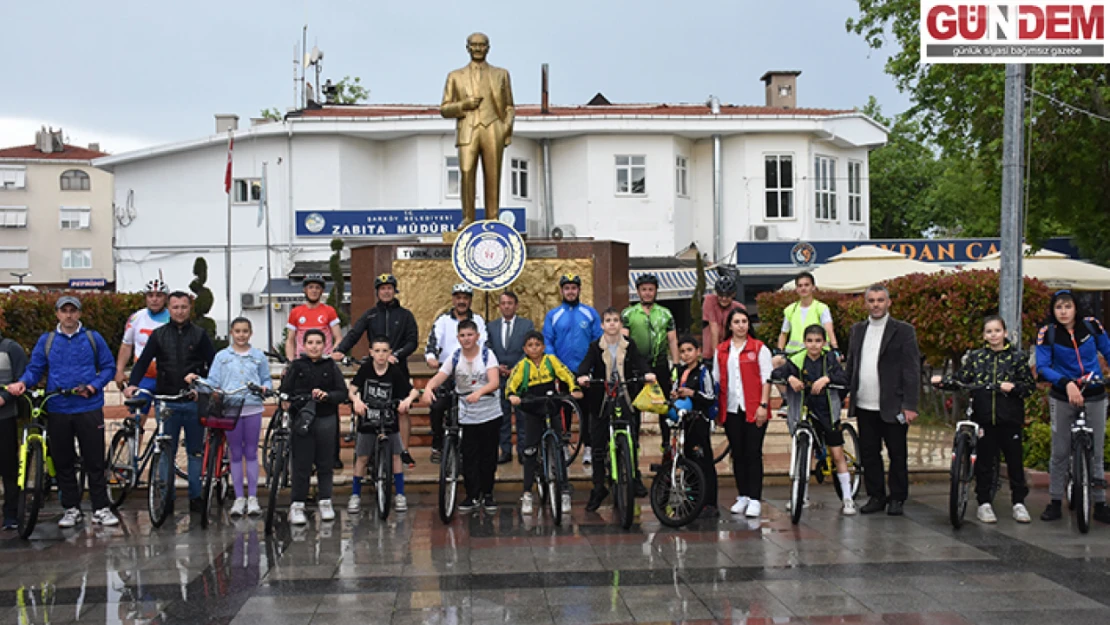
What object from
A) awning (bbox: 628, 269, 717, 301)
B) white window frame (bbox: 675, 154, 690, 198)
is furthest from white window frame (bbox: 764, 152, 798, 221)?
awning (bbox: 628, 269, 717, 301)

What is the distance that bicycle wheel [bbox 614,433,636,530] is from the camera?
856 centimetres

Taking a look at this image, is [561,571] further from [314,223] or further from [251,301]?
[251,301]

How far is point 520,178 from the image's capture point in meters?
35.8

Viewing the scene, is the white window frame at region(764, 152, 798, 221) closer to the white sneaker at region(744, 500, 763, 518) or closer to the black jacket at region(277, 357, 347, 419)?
the white sneaker at region(744, 500, 763, 518)

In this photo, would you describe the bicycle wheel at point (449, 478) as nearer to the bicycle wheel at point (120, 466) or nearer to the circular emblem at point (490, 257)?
the bicycle wheel at point (120, 466)

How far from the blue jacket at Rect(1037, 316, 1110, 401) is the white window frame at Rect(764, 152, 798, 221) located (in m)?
27.5

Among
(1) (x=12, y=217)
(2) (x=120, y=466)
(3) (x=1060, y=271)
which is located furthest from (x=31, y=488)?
(1) (x=12, y=217)

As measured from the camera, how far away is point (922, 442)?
12758 millimetres

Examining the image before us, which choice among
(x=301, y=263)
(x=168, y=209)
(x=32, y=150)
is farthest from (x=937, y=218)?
(x=32, y=150)

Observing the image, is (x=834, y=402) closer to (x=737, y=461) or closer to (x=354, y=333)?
Answer: (x=737, y=461)

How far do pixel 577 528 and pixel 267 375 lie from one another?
116 inches

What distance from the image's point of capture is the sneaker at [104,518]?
914 cm

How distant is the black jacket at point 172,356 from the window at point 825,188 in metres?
29.6

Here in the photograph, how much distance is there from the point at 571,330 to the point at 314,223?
24500 mm
